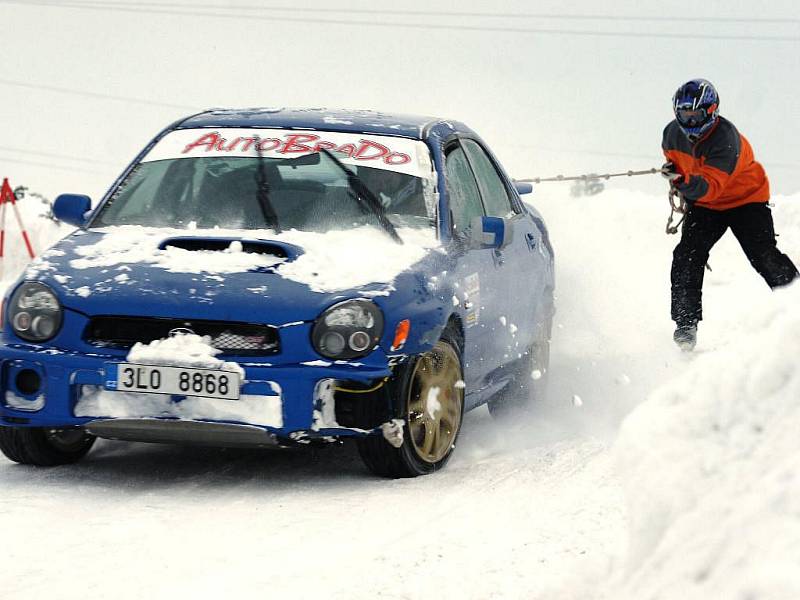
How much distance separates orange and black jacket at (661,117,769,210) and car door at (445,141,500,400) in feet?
6.74

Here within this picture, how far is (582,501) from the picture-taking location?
17.5 feet

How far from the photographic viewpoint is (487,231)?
281 inches

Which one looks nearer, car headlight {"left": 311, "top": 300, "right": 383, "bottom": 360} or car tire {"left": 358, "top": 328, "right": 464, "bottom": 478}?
car headlight {"left": 311, "top": 300, "right": 383, "bottom": 360}

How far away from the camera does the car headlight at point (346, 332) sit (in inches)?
230

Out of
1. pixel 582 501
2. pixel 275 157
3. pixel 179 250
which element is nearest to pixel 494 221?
pixel 275 157

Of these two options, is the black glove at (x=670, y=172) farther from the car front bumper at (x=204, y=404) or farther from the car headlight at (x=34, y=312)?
the car headlight at (x=34, y=312)

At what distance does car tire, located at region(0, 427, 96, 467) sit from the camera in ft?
21.0

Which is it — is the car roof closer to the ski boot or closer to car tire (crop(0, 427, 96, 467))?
car tire (crop(0, 427, 96, 467))

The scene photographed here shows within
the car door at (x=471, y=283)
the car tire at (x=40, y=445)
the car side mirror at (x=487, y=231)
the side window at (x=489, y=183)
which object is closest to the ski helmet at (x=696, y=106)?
the side window at (x=489, y=183)

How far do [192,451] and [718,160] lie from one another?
391 cm

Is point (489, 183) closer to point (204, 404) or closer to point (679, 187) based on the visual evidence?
point (679, 187)

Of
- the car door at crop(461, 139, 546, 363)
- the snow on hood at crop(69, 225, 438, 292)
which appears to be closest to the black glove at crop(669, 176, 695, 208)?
the car door at crop(461, 139, 546, 363)

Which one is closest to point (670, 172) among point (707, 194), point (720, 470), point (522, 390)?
point (707, 194)

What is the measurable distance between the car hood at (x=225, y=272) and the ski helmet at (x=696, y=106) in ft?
9.38
